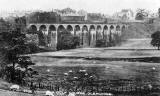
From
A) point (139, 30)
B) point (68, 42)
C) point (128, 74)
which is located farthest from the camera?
point (139, 30)

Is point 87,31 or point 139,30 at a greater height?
point 87,31

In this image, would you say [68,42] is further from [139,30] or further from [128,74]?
[139,30]

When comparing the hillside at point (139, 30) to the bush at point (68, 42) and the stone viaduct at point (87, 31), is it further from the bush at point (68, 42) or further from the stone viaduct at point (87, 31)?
the bush at point (68, 42)

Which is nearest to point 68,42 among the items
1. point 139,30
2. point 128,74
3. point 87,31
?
point 87,31

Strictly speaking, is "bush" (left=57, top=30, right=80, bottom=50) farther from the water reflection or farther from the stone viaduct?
the water reflection

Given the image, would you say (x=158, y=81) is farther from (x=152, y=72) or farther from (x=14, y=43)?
(x=14, y=43)

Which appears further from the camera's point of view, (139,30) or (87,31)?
(139,30)

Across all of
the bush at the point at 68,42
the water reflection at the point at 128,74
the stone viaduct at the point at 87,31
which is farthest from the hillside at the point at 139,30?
the water reflection at the point at 128,74
